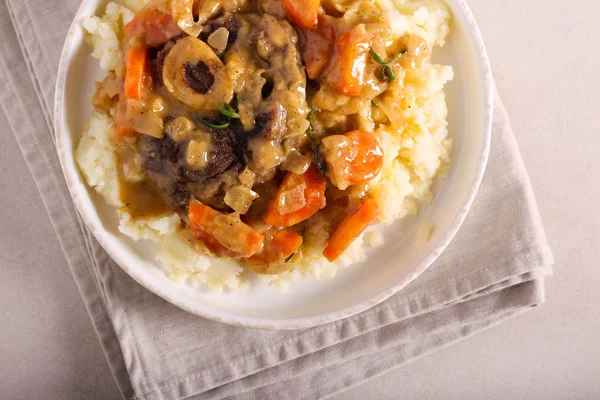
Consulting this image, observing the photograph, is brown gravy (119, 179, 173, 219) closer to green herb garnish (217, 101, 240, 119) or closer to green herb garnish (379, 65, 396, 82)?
green herb garnish (217, 101, 240, 119)

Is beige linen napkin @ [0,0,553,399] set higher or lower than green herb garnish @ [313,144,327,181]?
lower

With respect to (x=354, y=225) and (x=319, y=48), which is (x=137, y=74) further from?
(x=354, y=225)

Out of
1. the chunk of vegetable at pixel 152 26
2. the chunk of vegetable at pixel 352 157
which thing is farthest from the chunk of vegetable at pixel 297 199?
the chunk of vegetable at pixel 152 26

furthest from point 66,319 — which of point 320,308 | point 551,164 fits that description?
point 551,164

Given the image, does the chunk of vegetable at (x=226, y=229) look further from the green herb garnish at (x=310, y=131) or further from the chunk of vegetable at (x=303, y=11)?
the chunk of vegetable at (x=303, y=11)

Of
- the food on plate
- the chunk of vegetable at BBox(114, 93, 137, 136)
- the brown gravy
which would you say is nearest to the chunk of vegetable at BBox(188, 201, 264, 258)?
the food on plate

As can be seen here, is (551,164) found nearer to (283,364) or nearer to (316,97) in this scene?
(316,97)

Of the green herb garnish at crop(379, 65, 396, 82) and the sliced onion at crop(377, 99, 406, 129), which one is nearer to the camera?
the green herb garnish at crop(379, 65, 396, 82)

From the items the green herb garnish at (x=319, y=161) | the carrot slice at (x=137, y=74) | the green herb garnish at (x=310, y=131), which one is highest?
the green herb garnish at (x=310, y=131)

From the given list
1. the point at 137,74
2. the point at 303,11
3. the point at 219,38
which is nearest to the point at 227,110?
the point at 219,38
